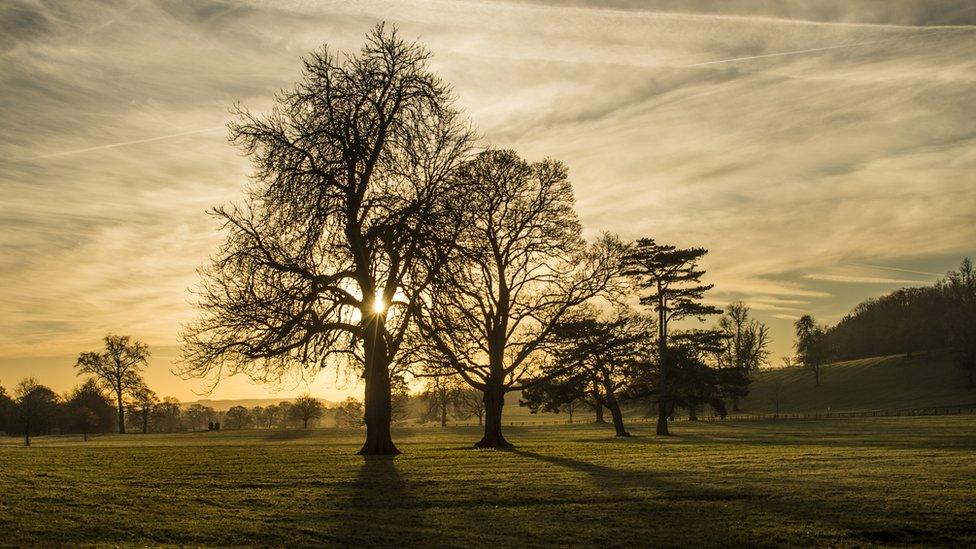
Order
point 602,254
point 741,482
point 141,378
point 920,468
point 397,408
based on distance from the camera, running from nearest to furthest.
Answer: point 741,482, point 920,468, point 602,254, point 141,378, point 397,408

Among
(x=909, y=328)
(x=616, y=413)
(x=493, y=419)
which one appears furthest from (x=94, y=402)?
(x=909, y=328)

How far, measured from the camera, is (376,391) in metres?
26.1

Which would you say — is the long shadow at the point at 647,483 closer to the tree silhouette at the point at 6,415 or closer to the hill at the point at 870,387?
the tree silhouette at the point at 6,415

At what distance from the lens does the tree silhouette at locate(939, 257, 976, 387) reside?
12012cm

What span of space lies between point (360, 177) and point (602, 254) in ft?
49.9

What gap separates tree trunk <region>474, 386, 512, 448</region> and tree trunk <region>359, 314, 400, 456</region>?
9.43 meters

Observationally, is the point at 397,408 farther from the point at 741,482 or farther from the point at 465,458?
the point at 741,482

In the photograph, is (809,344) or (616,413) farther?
(809,344)

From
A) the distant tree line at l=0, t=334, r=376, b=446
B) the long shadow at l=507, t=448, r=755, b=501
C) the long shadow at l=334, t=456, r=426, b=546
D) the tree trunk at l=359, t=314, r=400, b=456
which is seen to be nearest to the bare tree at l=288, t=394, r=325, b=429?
the distant tree line at l=0, t=334, r=376, b=446

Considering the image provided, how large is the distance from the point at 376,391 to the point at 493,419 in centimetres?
1161

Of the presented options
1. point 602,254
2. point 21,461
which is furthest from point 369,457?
point 602,254

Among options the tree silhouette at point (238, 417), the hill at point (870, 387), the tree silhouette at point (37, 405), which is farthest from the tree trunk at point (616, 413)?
the tree silhouette at point (238, 417)

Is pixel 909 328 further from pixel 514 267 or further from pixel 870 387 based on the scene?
pixel 514 267

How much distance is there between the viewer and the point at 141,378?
89.3 meters
